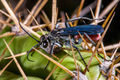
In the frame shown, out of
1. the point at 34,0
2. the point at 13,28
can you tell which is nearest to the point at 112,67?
the point at 13,28

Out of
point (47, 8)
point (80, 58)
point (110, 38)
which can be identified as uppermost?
point (47, 8)

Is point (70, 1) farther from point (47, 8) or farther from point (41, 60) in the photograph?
point (41, 60)

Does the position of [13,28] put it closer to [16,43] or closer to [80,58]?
[16,43]

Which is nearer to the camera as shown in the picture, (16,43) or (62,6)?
(16,43)

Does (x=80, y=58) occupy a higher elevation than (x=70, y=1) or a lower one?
lower

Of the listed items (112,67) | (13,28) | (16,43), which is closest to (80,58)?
(112,67)

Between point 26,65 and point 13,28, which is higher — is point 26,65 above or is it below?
below

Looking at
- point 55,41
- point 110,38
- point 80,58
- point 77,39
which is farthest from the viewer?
point 110,38

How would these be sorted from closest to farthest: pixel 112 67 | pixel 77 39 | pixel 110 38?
pixel 112 67 → pixel 77 39 → pixel 110 38

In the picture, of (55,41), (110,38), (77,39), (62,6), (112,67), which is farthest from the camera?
(62,6)
